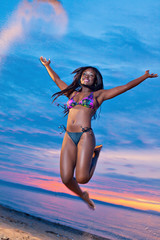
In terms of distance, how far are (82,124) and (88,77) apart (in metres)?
1.12

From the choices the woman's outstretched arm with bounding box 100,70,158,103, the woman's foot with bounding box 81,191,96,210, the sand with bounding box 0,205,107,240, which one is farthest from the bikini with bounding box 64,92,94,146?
the sand with bounding box 0,205,107,240

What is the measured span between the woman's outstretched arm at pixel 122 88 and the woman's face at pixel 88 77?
357 millimetres

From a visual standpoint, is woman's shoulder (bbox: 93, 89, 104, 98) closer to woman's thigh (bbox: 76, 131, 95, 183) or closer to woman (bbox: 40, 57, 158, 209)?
woman (bbox: 40, 57, 158, 209)

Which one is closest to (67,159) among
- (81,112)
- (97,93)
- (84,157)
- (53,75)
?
(84,157)

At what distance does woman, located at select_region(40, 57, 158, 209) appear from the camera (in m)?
5.81

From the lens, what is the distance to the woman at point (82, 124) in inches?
229

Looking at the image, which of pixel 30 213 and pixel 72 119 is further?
pixel 30 213

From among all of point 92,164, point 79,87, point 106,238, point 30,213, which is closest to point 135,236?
point 106,238

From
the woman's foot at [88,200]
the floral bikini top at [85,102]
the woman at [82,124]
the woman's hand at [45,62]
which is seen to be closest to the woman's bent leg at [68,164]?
the woman at [82,124]

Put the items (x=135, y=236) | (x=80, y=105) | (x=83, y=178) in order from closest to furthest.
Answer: (x=83, y=178), (x=80, y=105), (x=135, y=236)

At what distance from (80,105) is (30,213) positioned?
35.1ft

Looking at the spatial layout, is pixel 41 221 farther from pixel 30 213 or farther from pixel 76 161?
pixel 76 161

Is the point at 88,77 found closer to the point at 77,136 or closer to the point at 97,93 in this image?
the point at 97,93

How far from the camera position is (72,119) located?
20.2 feet
